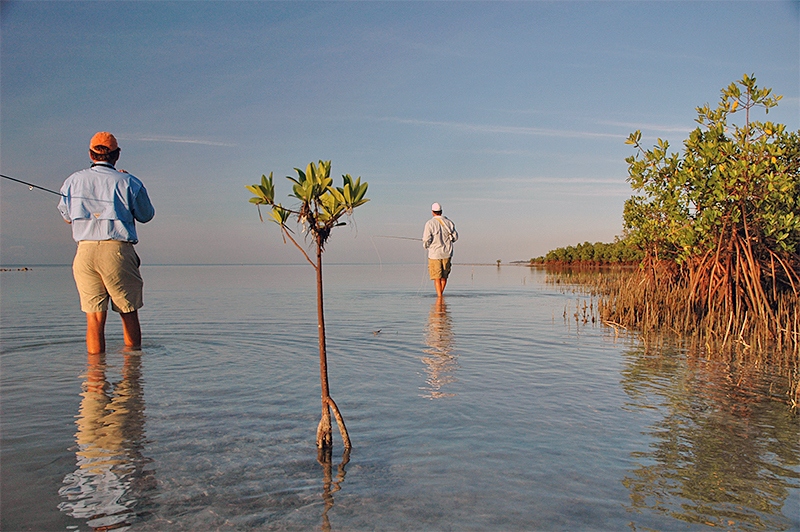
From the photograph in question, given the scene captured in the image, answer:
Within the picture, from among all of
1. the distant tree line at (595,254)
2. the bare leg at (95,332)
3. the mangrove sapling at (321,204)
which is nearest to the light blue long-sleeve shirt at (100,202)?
the bare leg at (95,332)

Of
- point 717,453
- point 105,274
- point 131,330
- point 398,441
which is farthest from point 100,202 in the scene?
point 717,453

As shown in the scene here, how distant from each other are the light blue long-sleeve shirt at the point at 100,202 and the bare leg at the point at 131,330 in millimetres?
1056

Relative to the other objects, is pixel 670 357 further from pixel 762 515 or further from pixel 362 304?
pixel 362 304

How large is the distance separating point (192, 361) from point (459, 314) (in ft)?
18.3

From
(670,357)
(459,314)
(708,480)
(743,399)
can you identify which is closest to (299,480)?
(708,480)

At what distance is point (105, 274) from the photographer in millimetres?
5129

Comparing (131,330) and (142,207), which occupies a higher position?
(142,207)

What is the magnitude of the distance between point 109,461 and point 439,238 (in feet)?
34.2

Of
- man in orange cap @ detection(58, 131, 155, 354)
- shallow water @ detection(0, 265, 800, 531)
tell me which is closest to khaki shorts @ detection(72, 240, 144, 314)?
man in orange cap @ detection(58, 131, 155, 354)

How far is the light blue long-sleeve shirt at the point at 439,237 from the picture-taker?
498 inches

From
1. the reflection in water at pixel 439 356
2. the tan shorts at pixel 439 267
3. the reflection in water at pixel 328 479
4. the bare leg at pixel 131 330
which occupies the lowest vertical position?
the reflection in water at pixel 328 479

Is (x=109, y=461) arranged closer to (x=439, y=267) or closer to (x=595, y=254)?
(x=439, y=267)

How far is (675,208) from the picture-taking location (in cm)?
869

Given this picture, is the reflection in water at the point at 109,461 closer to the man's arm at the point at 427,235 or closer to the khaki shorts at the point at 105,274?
the khaki shorts at the point at 105,274
